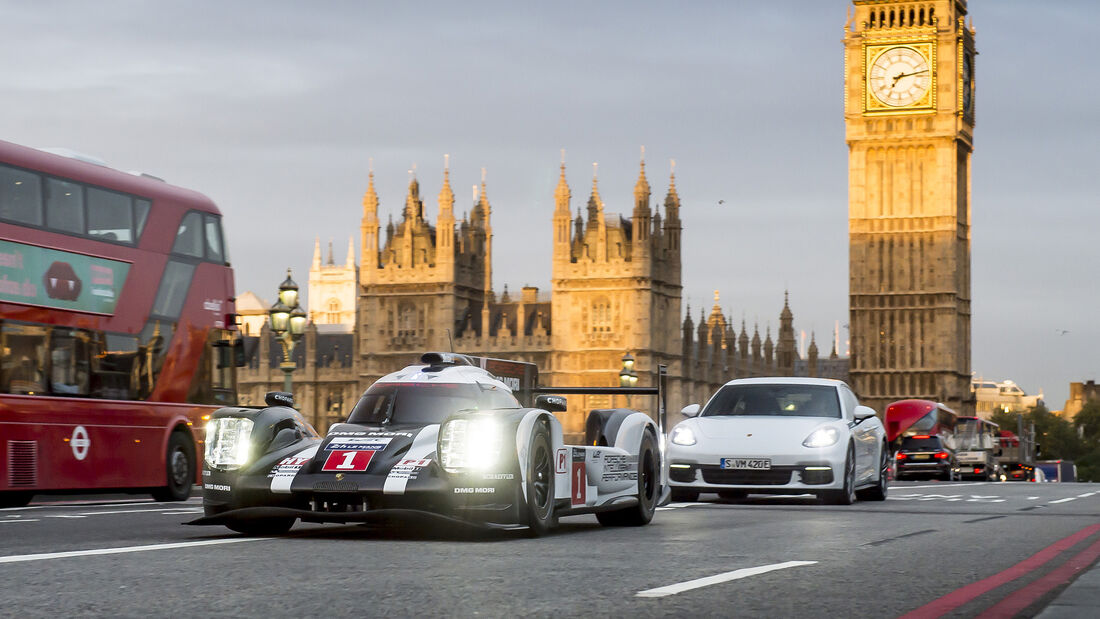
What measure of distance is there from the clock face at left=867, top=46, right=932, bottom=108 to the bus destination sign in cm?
7279

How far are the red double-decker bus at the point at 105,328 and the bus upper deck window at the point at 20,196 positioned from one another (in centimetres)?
1

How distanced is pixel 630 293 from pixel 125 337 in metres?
62.7

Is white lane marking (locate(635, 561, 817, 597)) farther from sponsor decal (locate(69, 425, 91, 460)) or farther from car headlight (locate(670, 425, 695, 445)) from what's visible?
sponsor decal (locate(69, 425, 91, 460))

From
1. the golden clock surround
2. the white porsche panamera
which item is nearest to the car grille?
the white porsche panamera

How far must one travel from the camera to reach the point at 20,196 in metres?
14.9

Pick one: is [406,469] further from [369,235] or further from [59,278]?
[369,235]

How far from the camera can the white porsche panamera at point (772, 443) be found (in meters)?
14.4

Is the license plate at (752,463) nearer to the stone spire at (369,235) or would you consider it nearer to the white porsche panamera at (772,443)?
the white porsche panamera at (772,443)

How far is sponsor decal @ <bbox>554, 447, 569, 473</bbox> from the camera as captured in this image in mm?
9383

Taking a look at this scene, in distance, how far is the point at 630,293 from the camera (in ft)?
258

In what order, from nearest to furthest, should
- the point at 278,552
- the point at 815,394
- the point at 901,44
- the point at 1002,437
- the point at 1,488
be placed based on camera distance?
1. the point at 278,552
2. the point at 1,488
3. the point at 815,394
4. the point at 1002,437
5. the point at 901,44

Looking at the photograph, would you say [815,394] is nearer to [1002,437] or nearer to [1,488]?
[1,488]

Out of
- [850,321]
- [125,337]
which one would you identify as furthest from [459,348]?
[125,337]

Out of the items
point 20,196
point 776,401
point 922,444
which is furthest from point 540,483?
point 922,444
